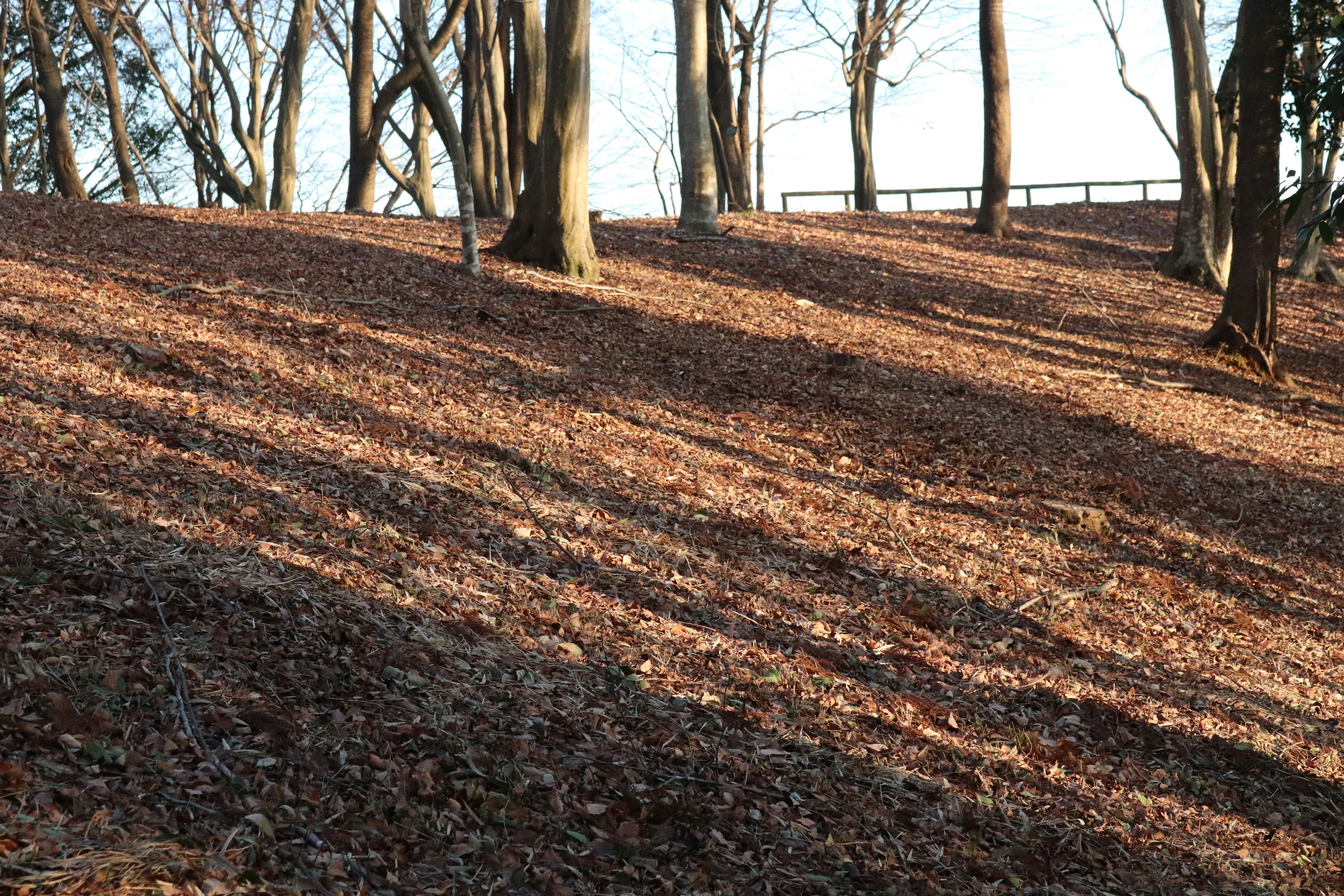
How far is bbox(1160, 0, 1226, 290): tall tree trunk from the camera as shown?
599 inches

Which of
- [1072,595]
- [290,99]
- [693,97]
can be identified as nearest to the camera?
[1072,595]

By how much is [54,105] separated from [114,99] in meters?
3.06

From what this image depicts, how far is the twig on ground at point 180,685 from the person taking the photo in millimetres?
3250

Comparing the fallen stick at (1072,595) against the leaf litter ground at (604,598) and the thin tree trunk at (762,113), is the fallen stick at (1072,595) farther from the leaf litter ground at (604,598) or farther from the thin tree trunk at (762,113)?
the thin tree trunk at (762,113)

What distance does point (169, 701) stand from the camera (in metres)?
3.46

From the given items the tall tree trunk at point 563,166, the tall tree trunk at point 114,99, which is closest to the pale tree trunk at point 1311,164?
the tall tree trunk at point 563,166

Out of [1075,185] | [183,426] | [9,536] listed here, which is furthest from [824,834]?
[1075,185]

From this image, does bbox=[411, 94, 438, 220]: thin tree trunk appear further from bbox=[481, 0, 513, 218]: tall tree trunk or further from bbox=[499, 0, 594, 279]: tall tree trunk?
bbox=[499, 0, 594, 279]: tall tree trunk

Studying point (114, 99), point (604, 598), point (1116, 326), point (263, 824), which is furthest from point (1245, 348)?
point (114, 99)

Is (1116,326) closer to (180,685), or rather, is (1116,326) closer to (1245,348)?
(1245,348)

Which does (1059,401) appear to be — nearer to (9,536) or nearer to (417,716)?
(417,716)

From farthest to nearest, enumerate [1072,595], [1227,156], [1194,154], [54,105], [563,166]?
[54,105] → [1194,154] → [1227,156] → [563,166] → [1072,595]

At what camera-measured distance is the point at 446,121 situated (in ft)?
33.7

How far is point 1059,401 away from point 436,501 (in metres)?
7.12
